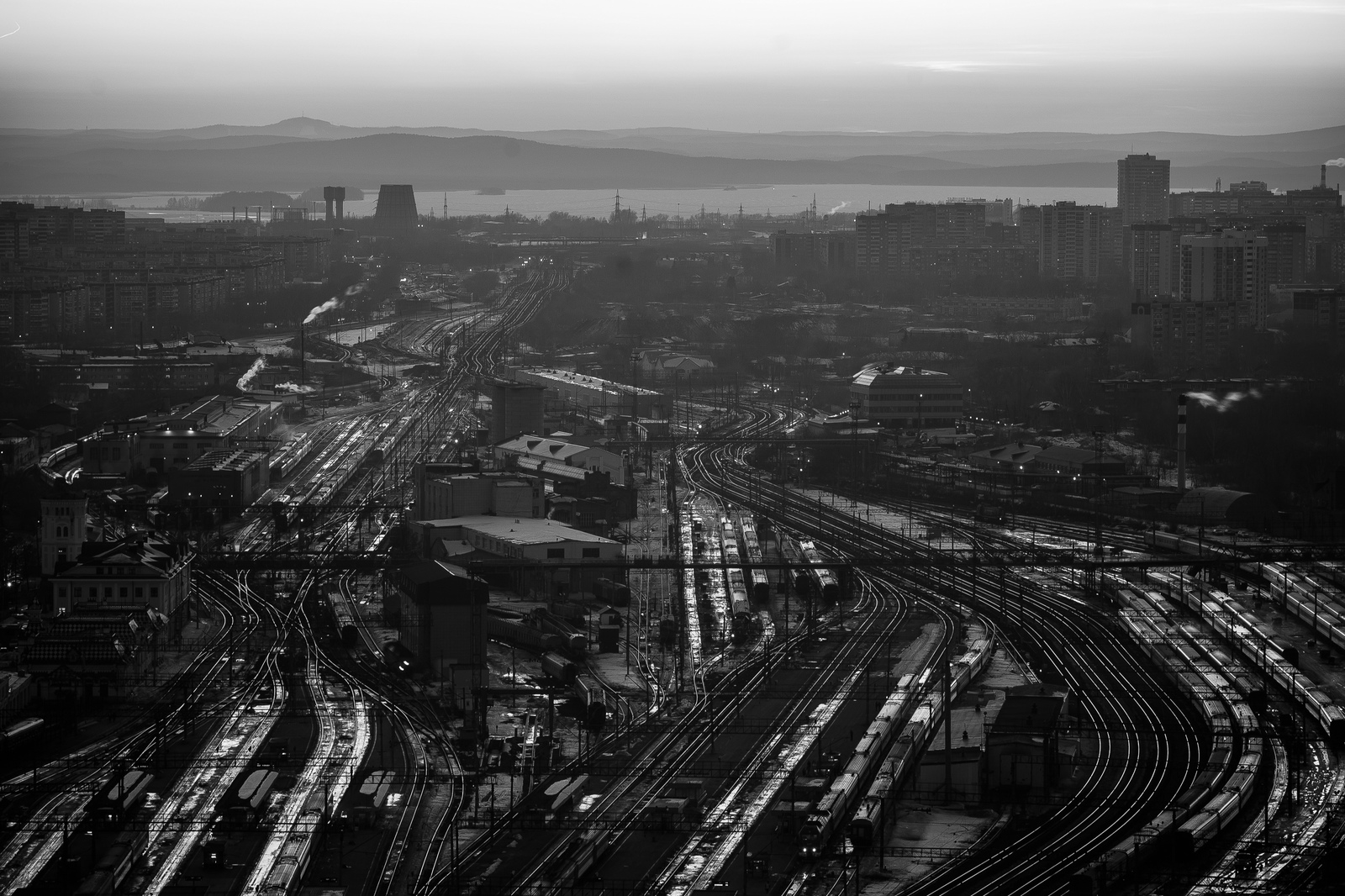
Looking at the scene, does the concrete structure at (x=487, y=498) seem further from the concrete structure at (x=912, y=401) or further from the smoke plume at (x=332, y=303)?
the smoke plume at (x=332, y=303)

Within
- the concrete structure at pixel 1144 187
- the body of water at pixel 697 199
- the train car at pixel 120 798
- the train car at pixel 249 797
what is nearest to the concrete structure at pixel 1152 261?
the concrete structure at pixel 1144 187

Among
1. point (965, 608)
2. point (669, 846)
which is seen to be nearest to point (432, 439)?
point (965, 608)

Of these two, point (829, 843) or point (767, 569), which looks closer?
point (829, 843)

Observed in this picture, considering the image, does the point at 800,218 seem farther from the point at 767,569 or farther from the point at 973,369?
the point at 767,569

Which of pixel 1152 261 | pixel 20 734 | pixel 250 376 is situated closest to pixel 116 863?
pixel 20 734

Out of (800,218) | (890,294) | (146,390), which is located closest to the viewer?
(146,390)

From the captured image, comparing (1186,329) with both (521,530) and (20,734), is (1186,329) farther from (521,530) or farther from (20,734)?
(20,734)
